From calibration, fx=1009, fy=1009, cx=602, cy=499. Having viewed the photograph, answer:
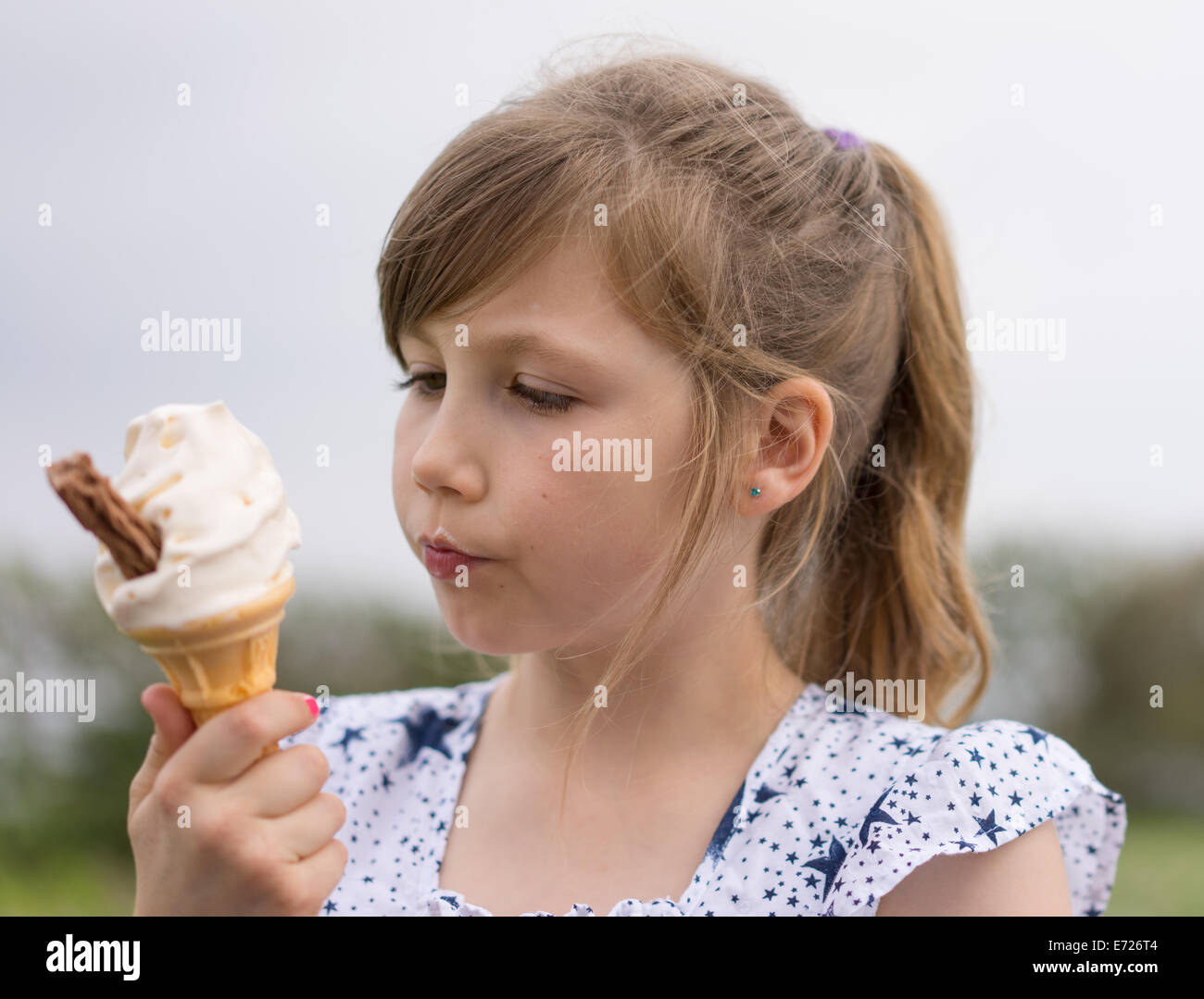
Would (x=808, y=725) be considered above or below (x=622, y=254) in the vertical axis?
below

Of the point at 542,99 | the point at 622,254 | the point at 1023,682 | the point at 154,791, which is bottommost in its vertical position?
the point at 1023,682

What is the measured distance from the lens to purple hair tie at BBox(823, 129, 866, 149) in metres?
1.81

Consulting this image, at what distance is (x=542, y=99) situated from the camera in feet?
5.38

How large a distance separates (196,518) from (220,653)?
174 millimetres

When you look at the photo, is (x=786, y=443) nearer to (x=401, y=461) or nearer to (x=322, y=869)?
(x=401, y=461)

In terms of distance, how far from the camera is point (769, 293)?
1.59 metres

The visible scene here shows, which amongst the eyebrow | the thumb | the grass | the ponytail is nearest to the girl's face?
the eyebrow

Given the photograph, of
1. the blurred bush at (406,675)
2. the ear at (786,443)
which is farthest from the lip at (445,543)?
the blurred bush at (406,675)

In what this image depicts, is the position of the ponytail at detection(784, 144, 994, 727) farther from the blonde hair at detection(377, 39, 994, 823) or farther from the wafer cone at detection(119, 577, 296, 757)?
the wafer cone at detection(119, 577, 296, 757)

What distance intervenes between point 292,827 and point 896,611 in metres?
1.23

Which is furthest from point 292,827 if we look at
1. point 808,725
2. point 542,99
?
point 542,99
